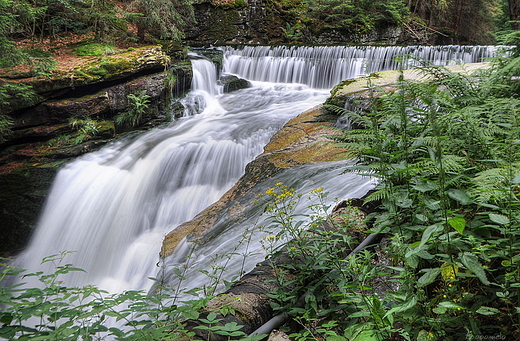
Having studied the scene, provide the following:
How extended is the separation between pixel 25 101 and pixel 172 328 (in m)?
9.31

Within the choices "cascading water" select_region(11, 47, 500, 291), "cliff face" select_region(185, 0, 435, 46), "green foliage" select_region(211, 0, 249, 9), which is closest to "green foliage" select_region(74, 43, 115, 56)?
"cascading water" select_region(11, 47, 500, 291)

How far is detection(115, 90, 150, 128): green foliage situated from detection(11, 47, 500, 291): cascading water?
73 centimetres

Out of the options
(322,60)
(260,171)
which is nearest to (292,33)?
(322,60)

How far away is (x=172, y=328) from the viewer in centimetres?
163

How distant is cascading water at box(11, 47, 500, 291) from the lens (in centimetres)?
514

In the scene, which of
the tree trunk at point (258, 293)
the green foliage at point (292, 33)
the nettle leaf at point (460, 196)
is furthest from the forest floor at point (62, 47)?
the nettle leaf at point (460, 196)

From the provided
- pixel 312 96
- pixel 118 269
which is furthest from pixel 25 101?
pixel 312 96

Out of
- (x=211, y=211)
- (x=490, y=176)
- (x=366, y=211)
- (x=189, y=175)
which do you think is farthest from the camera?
Result: (x=189, y=175)

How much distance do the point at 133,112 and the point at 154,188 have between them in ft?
12.5

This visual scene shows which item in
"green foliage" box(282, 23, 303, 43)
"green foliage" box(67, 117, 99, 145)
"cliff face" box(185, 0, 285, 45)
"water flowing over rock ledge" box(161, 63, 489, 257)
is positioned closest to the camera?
"water flowing over rock ledge" box(161, 63, 489, 257)

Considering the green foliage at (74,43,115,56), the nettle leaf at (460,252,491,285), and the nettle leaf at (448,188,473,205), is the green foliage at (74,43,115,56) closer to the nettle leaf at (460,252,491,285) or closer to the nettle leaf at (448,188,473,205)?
the nettle leaf at (448,188,473,205)

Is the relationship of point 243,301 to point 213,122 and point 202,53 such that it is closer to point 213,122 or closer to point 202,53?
point 213,122

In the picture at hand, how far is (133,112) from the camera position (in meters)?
9.86

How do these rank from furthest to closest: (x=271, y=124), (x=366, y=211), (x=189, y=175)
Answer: (x=271, y=124) → (x=189, y=175) → (x=366, y=211)
